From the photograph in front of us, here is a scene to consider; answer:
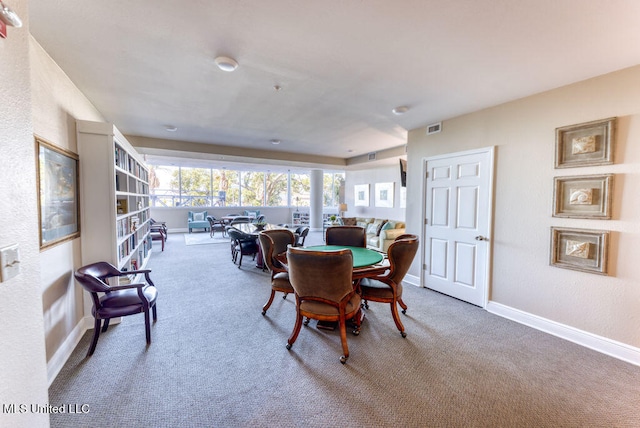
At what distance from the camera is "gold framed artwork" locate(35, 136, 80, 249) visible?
1853mm

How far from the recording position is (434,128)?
12.4ft

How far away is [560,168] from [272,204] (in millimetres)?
10531

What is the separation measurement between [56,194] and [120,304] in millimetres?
1051

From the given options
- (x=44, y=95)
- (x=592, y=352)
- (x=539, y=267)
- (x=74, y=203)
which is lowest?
(x=592, y=352)

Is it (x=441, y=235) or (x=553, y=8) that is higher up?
(x=553, y=8)

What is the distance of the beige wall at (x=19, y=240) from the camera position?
883 millimetres

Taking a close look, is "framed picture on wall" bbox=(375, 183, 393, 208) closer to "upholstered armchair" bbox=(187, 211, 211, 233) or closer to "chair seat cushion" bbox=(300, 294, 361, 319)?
"chair seat cushion" bbox=(300, 294, 361, 319)

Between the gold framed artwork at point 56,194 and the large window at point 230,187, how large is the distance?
25.0ft

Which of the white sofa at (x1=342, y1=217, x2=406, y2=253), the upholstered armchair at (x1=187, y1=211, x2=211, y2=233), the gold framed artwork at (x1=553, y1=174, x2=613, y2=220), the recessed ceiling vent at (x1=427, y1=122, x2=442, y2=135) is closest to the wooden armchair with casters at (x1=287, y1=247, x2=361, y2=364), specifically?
the gold framed artwork at (x1=553, y1=174, x2=613, y2=220)

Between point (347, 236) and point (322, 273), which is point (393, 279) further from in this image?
point (347, 236)

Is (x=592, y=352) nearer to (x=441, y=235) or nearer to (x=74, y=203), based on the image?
(x=441, y=235)

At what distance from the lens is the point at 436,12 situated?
1567 millimetres

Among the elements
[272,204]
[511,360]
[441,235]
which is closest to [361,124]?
[441,235]

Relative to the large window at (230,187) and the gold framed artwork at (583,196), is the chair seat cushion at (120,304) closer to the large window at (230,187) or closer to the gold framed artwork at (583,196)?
the gold framed artwork at (583,196)
